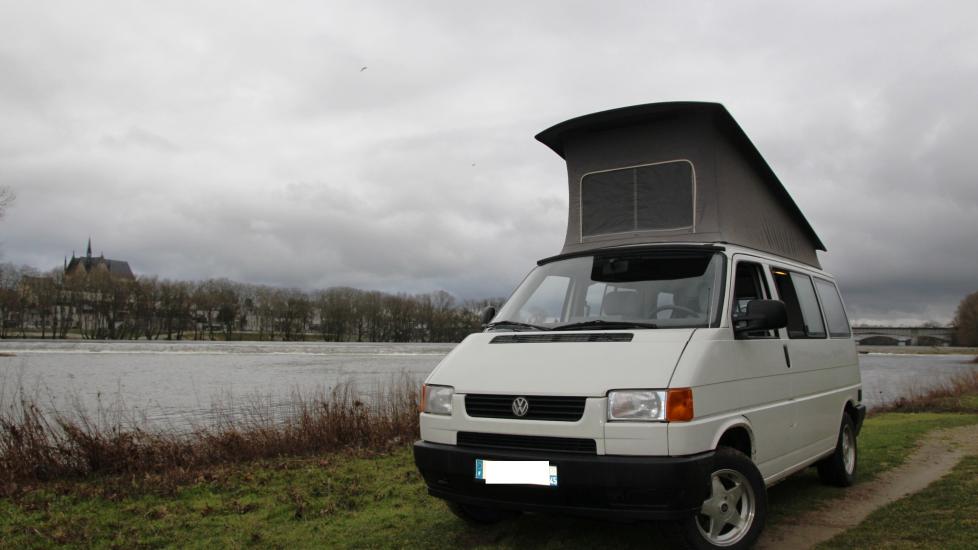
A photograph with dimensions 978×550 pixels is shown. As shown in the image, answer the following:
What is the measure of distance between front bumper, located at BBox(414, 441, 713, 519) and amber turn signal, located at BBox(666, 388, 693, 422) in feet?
0.75

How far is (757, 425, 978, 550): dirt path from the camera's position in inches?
203

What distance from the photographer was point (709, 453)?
4129mm

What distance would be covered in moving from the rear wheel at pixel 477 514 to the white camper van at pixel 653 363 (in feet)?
0.06

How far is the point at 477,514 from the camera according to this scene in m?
5.32

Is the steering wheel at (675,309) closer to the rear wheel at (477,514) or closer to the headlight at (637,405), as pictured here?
the headlight at (637,405)

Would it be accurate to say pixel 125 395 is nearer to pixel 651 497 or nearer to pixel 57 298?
pixel 651 497

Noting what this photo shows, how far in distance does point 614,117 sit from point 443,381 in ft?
11.0

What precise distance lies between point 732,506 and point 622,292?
1.62 metres

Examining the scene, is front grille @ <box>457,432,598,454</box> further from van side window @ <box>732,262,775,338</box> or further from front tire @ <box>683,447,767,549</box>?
van side window @ <box>732,262,775,338</box>

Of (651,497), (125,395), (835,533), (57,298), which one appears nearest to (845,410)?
(835,533)

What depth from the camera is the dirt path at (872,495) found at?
17.0 ft

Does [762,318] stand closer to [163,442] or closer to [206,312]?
[163,442]

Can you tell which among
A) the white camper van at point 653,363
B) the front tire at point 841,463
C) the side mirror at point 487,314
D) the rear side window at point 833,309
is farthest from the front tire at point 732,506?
the rear side window at point 833,309

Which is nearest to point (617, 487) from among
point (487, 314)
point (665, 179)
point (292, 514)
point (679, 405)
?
point (679, 405)
